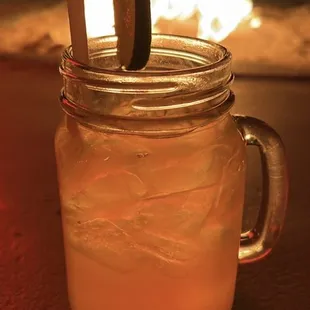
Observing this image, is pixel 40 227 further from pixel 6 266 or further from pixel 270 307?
pixel 270 307

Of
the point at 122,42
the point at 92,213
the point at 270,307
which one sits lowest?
the point at 270,307

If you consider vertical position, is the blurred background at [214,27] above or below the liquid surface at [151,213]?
below

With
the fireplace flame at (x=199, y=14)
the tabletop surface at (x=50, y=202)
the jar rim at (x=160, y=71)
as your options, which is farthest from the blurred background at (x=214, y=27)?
the jar rim at (x=160, y=71)

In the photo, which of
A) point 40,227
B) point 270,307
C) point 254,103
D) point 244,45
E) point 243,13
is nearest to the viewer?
point 270,307

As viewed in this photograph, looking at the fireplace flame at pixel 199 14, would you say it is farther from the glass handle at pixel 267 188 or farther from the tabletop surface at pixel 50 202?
the glass handle at pixel 267 188

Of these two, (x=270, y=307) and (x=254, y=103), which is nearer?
(x=270, y=307)

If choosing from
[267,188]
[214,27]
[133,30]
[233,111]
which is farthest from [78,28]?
[214,27]

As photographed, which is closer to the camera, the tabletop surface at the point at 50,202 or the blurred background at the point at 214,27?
the tabletop surface at the point at 50,202

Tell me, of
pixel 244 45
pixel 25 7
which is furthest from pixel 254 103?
pixel 25 7
